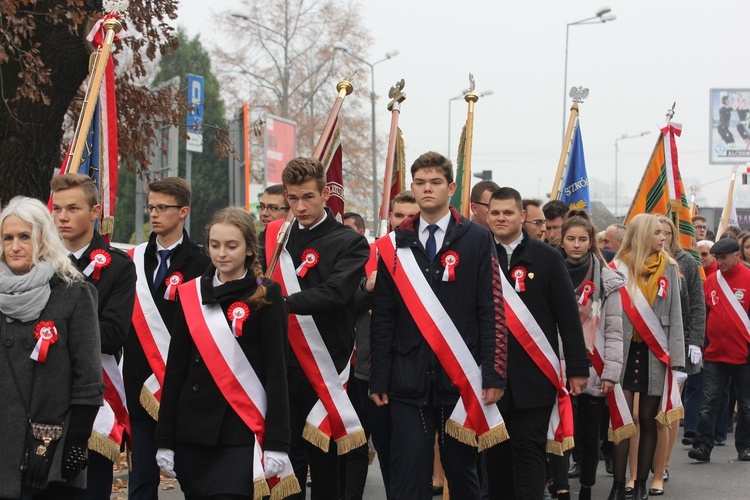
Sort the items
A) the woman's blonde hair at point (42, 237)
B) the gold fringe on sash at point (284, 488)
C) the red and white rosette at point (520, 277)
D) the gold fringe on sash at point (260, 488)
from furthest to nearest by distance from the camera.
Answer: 1. the red and white rosette at point (520, 277)
2. the gold fringe on sash at point (284, 488)
3. the gold fringe on sash at point (260, 488)
4. the woman's blonde hair at point (42, 237)

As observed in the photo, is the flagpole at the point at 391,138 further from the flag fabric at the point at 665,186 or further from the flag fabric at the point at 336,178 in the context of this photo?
the flag fabric at the point at 665,186

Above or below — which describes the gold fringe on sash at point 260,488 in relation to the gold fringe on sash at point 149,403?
below

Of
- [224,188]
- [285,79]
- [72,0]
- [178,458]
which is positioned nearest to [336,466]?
[178,458]

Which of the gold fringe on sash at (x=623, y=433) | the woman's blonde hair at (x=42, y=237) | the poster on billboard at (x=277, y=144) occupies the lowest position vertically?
the gold fringe on sash at (x=623, y=433)

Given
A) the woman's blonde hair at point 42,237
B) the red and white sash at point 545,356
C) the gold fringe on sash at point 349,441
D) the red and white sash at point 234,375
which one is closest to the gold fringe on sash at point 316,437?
the gold fringe on sash at point 349,441

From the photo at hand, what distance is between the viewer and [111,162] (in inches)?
304

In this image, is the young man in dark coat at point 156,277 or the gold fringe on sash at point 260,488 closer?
the gold fringe on sash at point 260,488

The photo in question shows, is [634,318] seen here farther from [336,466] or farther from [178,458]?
[178,458]

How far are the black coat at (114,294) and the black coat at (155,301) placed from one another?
0.39 metres

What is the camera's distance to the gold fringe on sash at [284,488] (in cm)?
515

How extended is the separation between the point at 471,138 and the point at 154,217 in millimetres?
3041

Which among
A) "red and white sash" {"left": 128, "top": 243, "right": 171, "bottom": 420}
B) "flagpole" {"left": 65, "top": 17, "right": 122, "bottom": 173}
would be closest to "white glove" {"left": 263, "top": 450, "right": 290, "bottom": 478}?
"red and white sash" {"left": 128, "top": 243, "right": 171, "bottom": 420}

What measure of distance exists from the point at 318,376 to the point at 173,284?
920mm

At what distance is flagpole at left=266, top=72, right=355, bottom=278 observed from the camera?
636 cm
